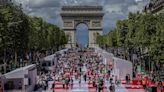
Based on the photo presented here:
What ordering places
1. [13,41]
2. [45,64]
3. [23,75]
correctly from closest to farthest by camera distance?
[23,75], [13,41], [45,64]

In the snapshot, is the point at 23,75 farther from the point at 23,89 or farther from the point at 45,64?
the point at 45,64

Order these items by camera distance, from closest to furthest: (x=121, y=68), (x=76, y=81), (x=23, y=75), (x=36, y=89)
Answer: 1. (x=23, y=75)
2. (x=36, y=89)
3. (x=121, y=68)
4. (x=76, y=81)

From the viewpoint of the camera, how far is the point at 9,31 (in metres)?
70.7

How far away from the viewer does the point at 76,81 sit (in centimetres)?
6694

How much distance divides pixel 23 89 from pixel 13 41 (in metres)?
24.7

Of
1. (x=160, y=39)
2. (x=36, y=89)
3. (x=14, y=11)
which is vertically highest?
(x=14, y=11)

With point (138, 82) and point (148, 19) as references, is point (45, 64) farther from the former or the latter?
point (138, 82)

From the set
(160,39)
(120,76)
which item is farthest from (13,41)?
(160,39)

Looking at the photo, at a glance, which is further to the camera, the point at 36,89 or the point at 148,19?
the point at 148,19

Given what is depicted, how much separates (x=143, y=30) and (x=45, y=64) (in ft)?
56.3

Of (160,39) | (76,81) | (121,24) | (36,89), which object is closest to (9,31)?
(76,81)

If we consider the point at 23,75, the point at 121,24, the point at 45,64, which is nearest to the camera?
the point at 23,75

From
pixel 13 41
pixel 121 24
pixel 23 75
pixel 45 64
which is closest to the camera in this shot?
pixel 23 75

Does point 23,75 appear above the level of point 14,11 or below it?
below
